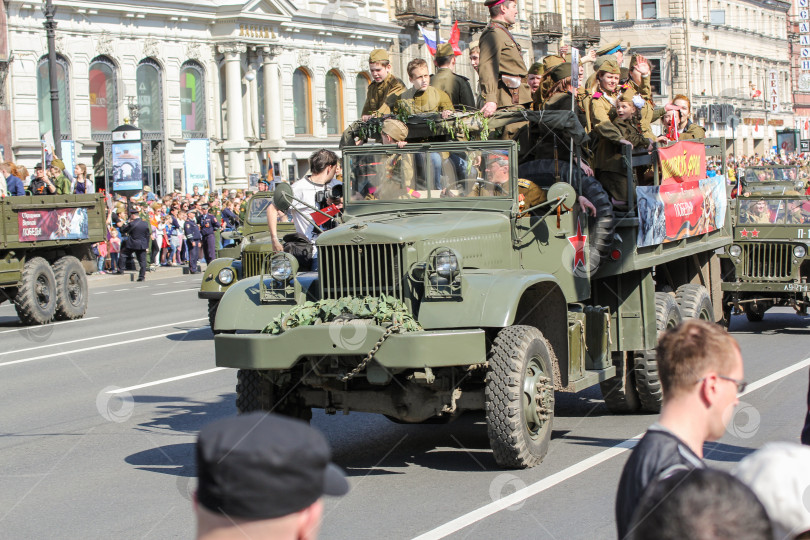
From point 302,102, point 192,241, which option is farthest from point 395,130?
point 302,102

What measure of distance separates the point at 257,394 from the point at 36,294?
1151 cm

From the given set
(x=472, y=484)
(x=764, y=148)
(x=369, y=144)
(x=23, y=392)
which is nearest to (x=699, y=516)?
(x=472, y=484)

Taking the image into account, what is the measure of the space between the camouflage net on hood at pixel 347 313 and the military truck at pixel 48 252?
11.5 meters

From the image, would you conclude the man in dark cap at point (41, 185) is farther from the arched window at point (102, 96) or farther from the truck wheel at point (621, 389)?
the arched window at point (102, 96)

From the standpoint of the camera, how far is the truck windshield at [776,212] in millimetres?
17500

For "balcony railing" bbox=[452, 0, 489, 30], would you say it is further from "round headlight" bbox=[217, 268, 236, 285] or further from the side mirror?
the side mirror

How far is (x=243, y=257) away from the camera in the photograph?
16328mm

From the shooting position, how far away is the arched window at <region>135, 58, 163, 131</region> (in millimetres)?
43344

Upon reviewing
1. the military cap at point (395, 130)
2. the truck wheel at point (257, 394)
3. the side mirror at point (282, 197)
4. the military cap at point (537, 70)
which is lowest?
the truck wheel at point (257, 394)

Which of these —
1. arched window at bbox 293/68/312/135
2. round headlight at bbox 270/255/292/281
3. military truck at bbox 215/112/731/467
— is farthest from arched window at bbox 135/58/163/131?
round headlight at bbox 270/255/292/281

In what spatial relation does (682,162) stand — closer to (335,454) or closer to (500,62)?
(500,62)

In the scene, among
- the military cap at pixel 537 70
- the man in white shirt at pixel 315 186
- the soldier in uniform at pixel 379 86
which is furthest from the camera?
the military cap at pixel 537 70

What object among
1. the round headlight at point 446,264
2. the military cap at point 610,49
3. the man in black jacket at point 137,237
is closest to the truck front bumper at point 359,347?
the round headlight at point 446,264

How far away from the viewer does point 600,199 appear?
32.3ft
